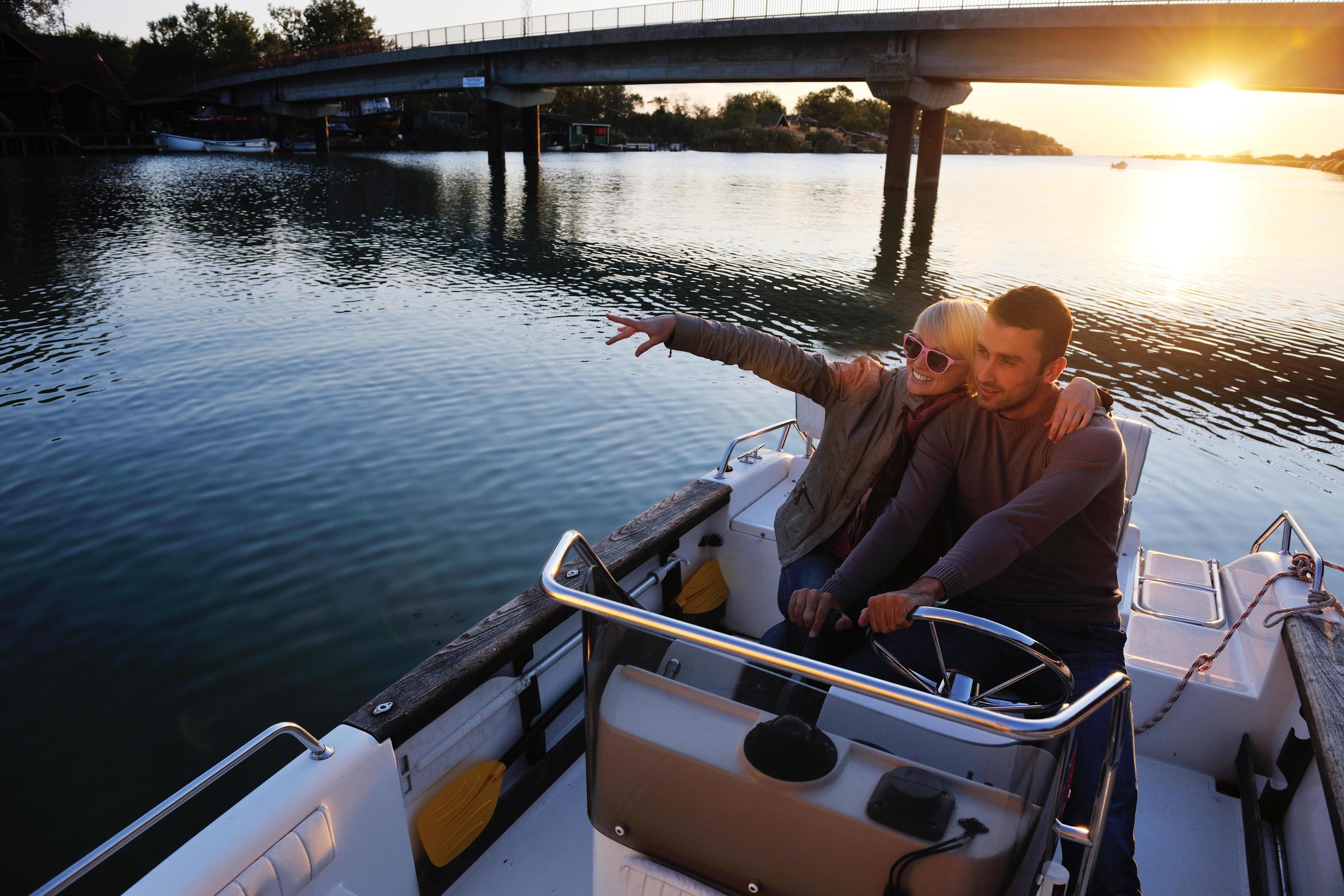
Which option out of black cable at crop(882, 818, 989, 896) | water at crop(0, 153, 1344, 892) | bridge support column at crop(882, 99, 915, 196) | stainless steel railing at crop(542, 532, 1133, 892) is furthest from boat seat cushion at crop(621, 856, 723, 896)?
bridge support column at crop(882, 99, 915, 196)

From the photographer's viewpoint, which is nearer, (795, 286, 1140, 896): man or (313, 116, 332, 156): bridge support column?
(795, 286, 1140, 896): man

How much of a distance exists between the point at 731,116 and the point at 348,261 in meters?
114

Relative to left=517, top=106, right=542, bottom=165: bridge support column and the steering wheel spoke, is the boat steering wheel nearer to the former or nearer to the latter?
the steering wheel spoke

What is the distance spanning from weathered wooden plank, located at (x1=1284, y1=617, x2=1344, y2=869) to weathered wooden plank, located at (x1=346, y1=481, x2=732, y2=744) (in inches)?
85.6

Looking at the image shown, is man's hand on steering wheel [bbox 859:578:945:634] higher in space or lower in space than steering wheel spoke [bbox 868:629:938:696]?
higher

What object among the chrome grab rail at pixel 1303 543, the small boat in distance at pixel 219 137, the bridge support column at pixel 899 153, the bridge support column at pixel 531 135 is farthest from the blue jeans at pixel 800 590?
the small boat in distance at pixel 219 137

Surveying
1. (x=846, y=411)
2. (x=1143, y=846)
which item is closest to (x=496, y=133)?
(x=846, y=411)

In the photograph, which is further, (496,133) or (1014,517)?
(496,133)

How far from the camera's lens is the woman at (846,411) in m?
2.81

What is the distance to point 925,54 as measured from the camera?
2753 cm

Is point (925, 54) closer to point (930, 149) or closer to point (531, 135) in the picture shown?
point (930, 149)

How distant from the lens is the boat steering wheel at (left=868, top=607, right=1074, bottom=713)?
181 cm

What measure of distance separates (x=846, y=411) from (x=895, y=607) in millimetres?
1078

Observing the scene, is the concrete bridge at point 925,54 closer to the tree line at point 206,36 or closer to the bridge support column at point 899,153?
the bridge support column at point 899,153
